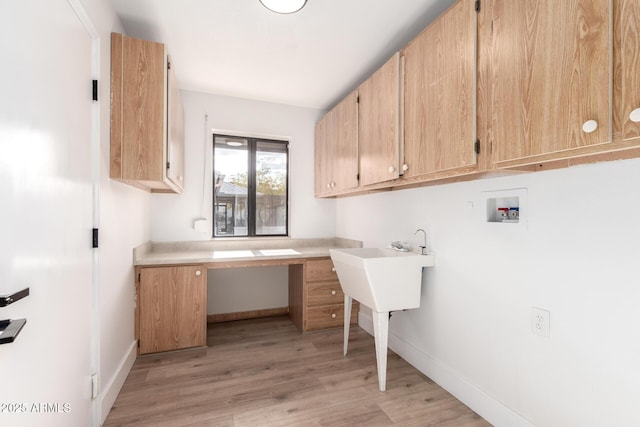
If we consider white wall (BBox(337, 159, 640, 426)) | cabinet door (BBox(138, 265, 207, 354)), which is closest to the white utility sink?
white wall (BBox(337, 159, 640, 426))

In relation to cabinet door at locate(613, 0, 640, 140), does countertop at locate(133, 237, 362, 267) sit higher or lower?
lower

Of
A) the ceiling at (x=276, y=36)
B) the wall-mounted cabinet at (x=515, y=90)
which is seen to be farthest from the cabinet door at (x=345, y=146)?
the wall-mounted cabinet at (x=515, y=90)

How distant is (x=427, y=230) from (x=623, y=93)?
1.42 metres

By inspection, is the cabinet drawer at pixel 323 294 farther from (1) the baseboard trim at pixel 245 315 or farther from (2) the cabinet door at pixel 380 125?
(2) the cabinet door at pixel 380 125

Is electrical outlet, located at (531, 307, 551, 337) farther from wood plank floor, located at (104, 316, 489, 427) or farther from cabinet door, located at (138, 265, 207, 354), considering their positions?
cabinet door, located at (138, 265, 207, 354)

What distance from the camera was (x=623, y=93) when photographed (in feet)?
2.96

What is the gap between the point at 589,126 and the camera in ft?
3.18

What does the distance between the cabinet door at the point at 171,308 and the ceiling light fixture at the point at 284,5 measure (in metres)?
2.09

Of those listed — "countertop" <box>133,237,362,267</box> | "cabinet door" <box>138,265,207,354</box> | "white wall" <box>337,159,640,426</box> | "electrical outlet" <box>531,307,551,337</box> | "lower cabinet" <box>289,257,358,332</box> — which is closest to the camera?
"white wall" <box>337,159,640,426</box>

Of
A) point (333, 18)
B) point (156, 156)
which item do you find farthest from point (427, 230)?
point (156, 156)

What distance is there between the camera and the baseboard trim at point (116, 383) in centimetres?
A: 169

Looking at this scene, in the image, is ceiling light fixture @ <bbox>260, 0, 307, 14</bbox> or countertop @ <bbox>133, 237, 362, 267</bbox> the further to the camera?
countertop @ <bbox>133, 237, 362, 267</bbox>

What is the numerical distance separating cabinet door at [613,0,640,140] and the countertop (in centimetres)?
241

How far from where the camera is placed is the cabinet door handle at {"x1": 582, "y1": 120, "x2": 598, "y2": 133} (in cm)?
96
